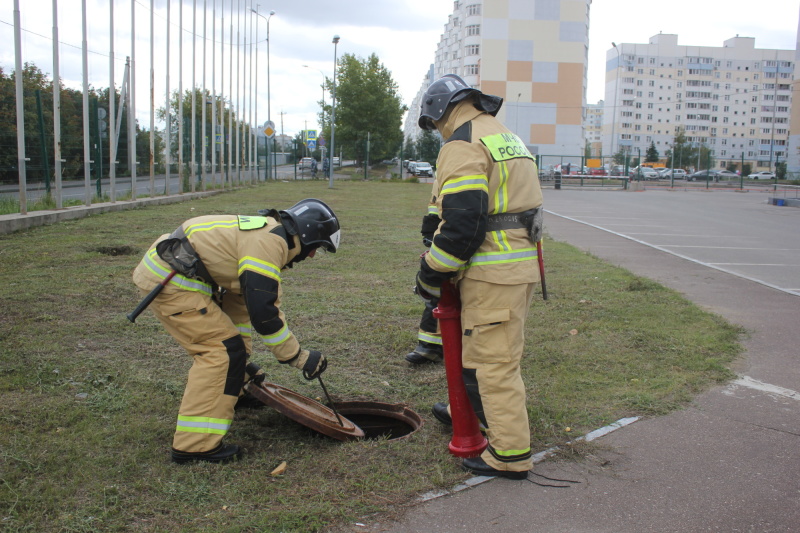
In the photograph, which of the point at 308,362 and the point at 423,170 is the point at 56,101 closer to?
the point at 308,362

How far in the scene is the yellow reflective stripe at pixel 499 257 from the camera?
3289 millimetres

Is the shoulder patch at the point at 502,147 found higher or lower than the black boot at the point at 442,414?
higher

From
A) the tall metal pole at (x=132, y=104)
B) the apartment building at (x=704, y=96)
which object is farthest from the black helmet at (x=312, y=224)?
the apartment building at (x=704, y=96)

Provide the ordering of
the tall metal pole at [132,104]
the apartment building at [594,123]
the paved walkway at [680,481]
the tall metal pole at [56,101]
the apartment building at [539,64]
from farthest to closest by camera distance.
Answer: the apartment building at [594,123] < the apartment building at [539,64] < the tall metal pole at [132,104] < the tall metal pole at [56,101] < the paved walkway at [680,481]

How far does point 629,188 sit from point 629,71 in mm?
81758

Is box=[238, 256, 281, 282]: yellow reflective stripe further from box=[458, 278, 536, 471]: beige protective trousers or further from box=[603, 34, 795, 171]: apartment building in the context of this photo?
box=[603, 34, 795, 171]: apartment building

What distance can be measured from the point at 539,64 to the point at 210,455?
247ft

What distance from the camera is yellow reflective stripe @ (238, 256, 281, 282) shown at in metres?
3.31

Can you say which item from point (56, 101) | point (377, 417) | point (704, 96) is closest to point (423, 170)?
point (56, 101)

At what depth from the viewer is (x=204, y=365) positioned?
11.2 feet

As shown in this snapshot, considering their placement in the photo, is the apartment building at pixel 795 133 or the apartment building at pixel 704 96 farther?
the apartment building at pixel 704 96

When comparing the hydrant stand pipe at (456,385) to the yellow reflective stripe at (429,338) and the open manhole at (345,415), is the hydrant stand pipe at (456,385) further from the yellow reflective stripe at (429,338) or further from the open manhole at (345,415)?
the yellow reflective stripe at (429,338)

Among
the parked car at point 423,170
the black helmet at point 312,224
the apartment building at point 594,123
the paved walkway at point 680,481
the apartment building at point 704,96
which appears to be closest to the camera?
the paved walkway at point 680,481

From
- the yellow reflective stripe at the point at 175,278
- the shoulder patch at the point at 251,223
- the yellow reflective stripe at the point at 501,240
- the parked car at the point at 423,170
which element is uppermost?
the parked car at the point at 423,170
